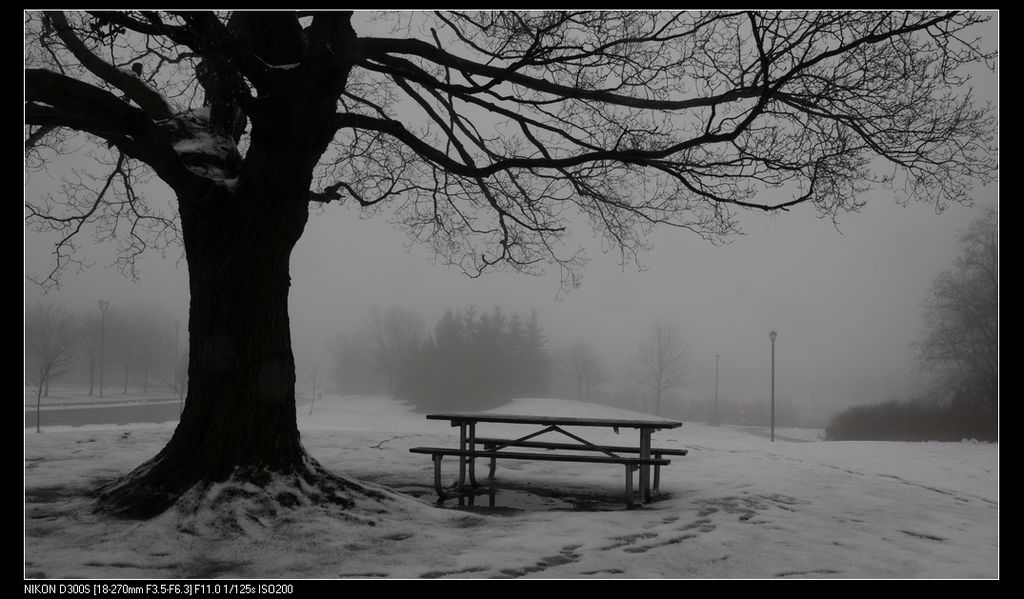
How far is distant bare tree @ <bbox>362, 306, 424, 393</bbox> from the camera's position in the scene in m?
61.1

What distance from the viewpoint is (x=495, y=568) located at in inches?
161

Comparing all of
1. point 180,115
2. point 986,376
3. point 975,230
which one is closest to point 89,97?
point 180,115

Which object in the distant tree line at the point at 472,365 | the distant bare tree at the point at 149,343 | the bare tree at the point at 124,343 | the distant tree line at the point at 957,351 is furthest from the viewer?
the distant bare tree at the point at 149,343

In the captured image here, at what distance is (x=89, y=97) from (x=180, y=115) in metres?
1.36

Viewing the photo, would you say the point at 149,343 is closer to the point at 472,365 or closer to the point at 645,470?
the point at 472,365

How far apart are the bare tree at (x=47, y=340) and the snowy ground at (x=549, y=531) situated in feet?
109

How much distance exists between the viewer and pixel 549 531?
16.7 ft

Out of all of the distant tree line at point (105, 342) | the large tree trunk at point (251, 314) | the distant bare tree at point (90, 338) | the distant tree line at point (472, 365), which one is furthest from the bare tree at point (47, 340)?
the large tree trunk at point (251, 314)

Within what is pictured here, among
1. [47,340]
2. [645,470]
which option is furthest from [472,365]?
[645,470]

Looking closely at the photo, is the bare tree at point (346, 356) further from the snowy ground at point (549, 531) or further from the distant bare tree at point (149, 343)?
the snowy ground at point (549, 531)

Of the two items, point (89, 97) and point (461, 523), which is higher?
point (89, 97)

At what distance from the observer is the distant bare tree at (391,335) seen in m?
61.1

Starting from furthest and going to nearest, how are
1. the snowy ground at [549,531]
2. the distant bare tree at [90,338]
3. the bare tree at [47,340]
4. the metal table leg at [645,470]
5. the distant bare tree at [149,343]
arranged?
the distant bare tree at [149,343]
the distant bare tree at [90,338]
the bare tree at [47,340]
the metal table leg at [645,470]
the snowy ground at [549,531]
